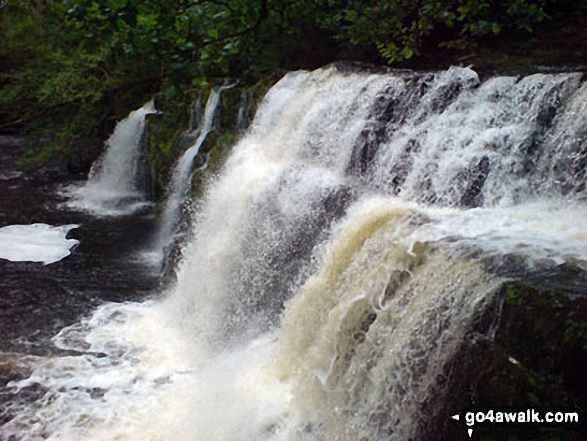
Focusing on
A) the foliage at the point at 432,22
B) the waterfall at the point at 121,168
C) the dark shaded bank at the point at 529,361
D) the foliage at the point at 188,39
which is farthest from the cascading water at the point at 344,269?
the waterfall at the point at 121,168

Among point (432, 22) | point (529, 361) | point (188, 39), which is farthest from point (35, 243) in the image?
point (529, 361)

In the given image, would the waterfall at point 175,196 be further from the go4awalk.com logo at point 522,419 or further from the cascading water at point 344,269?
the go4awalk.com logo at point 522,419

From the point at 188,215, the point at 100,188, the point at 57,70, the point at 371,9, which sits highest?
the point at 371,9

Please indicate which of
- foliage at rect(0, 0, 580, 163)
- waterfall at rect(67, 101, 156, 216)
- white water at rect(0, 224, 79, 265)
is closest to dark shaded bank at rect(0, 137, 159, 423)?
white water at rect(0, 224, 79, 265)

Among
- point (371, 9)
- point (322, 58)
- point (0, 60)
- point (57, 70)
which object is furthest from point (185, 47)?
point (0, 60)

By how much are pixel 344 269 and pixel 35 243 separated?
18.4 ft

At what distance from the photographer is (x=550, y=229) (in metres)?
4.11

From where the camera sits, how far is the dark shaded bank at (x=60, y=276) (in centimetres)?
611

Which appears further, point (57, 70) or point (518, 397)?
point (57, 70)

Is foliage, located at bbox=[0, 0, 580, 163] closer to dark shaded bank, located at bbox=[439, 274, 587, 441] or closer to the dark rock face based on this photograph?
the dark rock face

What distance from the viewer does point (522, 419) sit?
9.61 feet

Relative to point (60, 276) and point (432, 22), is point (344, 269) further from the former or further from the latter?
point (432, 22)

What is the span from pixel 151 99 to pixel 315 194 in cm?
715

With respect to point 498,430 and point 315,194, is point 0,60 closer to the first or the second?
point 315,194
